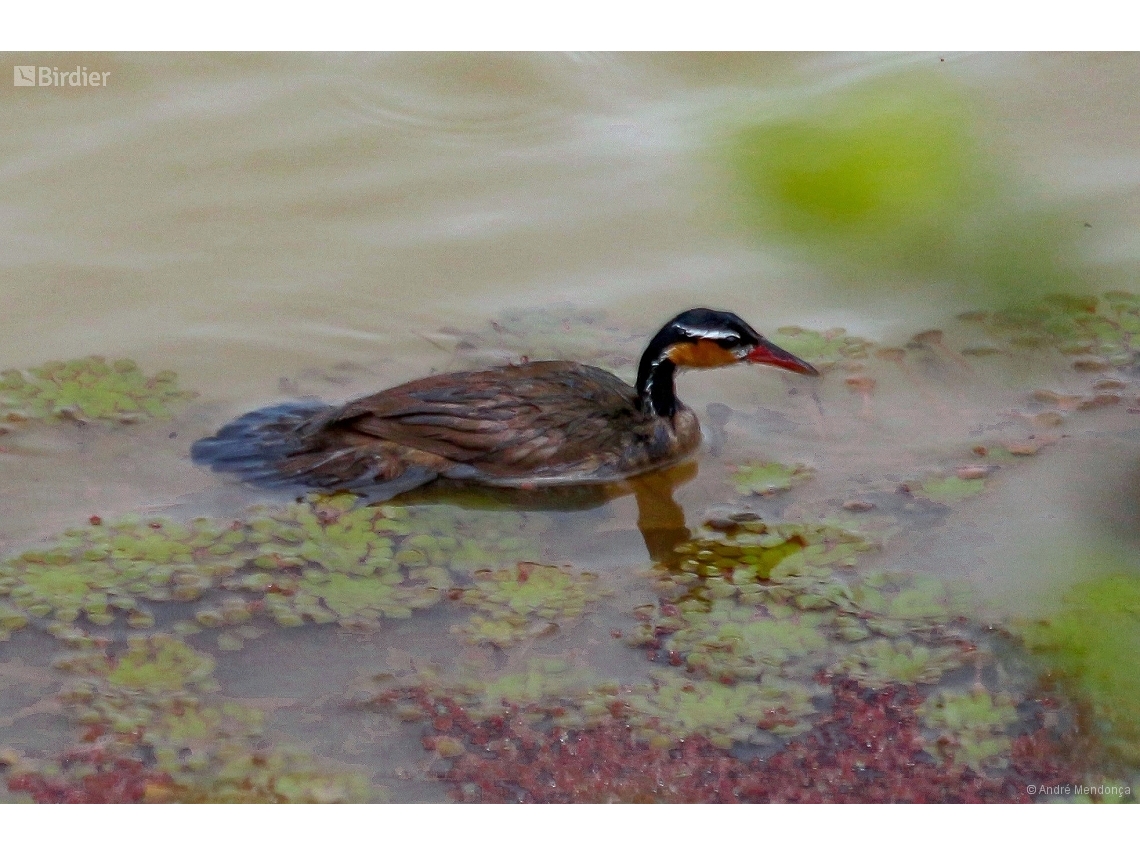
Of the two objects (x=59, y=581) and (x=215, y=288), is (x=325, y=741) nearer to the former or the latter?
(x=59, y=581)

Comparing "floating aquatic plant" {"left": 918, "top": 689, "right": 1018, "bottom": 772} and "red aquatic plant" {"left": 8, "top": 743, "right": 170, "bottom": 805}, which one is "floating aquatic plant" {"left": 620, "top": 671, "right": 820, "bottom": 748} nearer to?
"floating aquatic plant" {"left": 918, "top": 689, "right": 1018, "bottom": 772}

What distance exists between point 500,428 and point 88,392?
1894 millimetres

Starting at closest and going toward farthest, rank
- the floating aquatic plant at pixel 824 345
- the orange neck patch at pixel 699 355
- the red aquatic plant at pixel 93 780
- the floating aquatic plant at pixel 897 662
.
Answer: the red aquatic plant at pixel 93 780 → the floating aquatic plant at pixel 897 662 → the orange neck patch at pixel 699 355 → the floating aquatic plant at pixel 824 345

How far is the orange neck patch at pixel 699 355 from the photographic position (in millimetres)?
6230

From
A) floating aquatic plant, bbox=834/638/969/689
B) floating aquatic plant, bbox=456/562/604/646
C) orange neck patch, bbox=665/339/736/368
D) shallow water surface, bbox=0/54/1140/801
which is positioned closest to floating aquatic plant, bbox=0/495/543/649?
shallow water surface, bbox=0/54/1140/801

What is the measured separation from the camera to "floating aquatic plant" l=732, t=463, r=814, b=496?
601 cm

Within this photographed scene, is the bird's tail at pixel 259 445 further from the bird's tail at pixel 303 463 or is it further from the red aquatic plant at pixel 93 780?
the red aquatic plant at pixel 93 780

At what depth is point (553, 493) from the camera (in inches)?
241

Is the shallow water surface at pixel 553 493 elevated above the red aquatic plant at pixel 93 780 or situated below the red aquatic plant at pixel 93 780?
above

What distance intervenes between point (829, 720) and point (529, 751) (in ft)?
3.27

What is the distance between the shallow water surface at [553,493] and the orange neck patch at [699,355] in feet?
1.28

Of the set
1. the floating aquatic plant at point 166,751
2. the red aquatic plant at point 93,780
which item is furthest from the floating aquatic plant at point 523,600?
the red aquatic plant at point 93,780

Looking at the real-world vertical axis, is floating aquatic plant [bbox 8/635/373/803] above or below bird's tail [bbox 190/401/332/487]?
below

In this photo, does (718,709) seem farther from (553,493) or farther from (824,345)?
(824,345)
